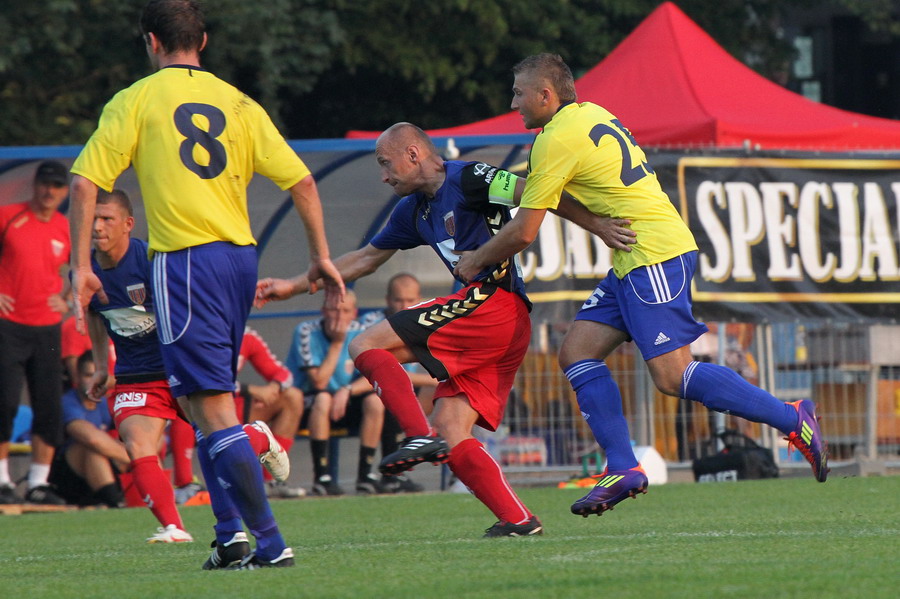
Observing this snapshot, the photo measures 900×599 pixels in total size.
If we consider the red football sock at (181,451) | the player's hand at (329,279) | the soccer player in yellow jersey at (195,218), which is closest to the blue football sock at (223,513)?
the soccer player in yellow jersey at (195,218)

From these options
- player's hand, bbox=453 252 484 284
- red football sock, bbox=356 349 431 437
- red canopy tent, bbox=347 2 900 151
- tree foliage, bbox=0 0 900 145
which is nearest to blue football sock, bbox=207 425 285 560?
red football sock, bbox=356 349 431 437

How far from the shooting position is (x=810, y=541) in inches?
225

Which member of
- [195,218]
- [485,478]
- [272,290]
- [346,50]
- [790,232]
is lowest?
[485,478]

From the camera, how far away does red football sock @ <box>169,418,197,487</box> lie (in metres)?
10.7

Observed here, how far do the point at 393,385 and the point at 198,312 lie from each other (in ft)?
4.20

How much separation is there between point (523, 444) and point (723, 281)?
2.11m

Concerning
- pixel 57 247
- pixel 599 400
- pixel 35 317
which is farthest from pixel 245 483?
pixel 57 247

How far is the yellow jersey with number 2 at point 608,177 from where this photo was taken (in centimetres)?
623

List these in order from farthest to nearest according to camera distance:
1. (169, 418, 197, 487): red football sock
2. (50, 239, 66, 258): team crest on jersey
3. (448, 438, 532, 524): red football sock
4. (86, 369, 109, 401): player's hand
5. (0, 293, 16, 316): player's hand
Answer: (50, 239, 66, 258): team crest on jersey, (0, 293, 16, 316): player's hand, (169, 418, 197, 487): red football sock, (86, 369, 109, 401): player's hand, (448, 438, 532, 524): red football sock

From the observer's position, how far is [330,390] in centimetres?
1220

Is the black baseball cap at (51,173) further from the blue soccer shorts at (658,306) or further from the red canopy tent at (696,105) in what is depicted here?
the blue soccer shorts at (658,306)

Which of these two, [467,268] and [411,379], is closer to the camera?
[467,268]

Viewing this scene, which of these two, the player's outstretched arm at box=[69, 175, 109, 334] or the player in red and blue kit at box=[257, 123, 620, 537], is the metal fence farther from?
the player's outstretched arm at box=[69, 175, 109, 334]

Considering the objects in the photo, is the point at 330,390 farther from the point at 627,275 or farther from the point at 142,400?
the point at 627,275
